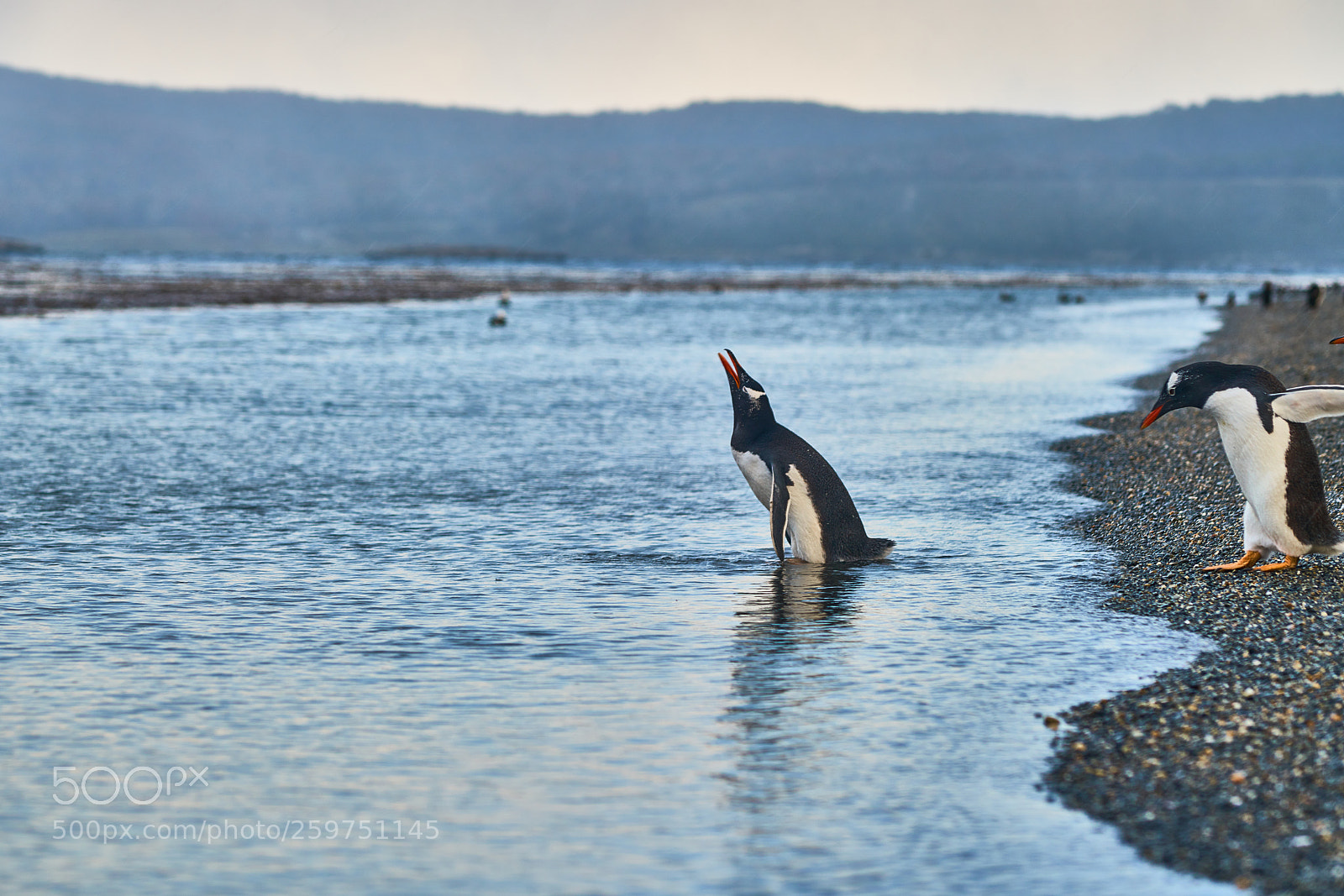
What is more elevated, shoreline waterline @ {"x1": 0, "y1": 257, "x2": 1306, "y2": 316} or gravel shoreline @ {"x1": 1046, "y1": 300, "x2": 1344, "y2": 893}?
shoreline waterline @ {"x1": 0, "y1": 257, "x2": 1306, "y2": 316}

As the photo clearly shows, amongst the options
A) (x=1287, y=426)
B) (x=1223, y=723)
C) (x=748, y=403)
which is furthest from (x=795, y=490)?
(x=1223, y=723)

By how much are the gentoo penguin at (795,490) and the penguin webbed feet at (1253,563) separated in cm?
239

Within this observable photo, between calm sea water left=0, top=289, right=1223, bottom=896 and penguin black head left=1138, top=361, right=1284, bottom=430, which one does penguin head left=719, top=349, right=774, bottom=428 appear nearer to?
calm sea water left=0, top=289, right=1223, bottom=896

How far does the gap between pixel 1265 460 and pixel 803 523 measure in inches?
127

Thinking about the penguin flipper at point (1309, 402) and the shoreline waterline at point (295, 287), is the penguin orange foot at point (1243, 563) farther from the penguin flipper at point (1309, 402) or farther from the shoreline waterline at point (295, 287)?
the shoreline waterline at point (295, 287)

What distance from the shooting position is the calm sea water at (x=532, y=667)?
514 cm

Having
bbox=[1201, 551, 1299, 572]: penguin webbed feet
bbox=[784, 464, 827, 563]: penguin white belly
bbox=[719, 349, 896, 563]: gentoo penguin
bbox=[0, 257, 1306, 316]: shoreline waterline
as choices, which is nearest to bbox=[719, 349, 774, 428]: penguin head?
bbox=[719, 349, 896, 563]: gentoo penguin

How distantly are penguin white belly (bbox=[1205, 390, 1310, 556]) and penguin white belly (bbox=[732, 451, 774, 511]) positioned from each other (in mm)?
3183

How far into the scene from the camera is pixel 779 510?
9922 mm

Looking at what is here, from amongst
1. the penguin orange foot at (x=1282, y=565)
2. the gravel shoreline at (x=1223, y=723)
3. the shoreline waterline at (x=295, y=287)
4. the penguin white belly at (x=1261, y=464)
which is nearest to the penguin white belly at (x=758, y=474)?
the gravel shoreline at (x=1223, y=723)

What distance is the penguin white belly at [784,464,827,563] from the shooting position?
10.0 metres

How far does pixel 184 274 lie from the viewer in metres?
105

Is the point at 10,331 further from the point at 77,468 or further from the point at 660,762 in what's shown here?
the point at 660,762

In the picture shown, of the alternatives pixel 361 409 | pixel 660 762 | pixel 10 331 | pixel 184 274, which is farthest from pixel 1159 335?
pixel 184 274
